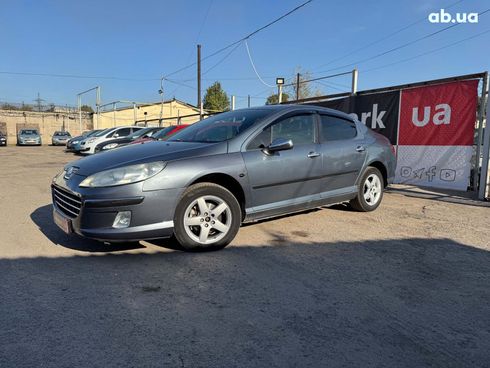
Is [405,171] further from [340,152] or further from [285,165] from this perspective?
[285,165]

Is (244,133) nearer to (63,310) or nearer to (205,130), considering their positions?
(205,130)

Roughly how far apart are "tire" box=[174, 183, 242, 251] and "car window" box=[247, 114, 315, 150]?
0.71 metres

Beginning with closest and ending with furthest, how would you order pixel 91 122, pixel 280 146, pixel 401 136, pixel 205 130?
1. pixel 280 146
2. pixel 205 130
3. pixel 401 136
4. pixel 91 122

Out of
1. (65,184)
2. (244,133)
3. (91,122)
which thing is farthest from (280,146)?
(91,122)

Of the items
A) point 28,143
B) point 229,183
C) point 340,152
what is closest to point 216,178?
point 229,183

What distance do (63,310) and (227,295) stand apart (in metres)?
1.21

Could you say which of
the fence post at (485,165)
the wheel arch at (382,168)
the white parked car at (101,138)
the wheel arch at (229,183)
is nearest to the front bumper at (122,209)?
the wheel arch at (229,183)

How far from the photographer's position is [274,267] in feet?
12.3

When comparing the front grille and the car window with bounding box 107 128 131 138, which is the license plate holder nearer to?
the front grille

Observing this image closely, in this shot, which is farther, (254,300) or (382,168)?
(382,168)

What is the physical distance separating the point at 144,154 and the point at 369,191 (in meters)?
3.57

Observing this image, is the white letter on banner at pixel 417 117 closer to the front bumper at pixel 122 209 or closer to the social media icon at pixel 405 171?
the social media icon at pixel 405 171

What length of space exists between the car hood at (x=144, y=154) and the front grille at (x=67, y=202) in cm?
26

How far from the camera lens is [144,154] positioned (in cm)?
406
